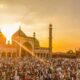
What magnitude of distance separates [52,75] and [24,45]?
63.3 metres

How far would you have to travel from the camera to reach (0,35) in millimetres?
78250

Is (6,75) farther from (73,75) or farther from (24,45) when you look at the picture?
(24,45)

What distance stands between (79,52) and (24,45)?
633 inches

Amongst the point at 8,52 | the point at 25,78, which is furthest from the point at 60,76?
the point at 8,52

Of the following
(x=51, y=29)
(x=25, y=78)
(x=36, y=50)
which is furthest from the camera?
(x=36, y=50)

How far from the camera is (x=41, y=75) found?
16.5m

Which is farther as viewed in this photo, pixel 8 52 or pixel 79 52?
pixel 8 52

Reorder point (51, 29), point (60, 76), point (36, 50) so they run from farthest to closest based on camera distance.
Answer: point (36, 50), point (51, 29), point (60, 76)

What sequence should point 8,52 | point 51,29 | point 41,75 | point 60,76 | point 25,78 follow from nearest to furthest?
point 25,78 < point 60,76 < point 41,75 < point 51,29 < point 8,52

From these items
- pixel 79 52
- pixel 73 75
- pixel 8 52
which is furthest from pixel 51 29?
pixel 73 75

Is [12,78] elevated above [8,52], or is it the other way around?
[8,52]

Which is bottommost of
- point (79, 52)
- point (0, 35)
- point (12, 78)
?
point (12, 78)

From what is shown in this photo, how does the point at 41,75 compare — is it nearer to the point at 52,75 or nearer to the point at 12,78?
the point at 52,75

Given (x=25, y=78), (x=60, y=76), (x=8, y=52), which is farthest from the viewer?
(x=8, y=52)
